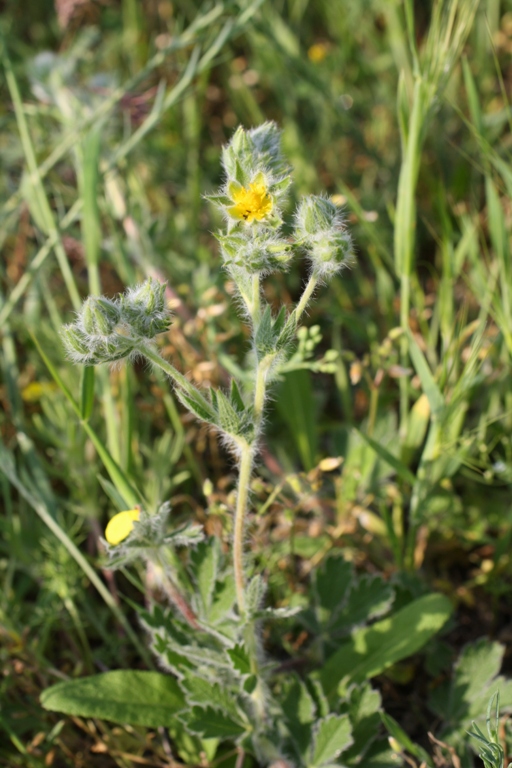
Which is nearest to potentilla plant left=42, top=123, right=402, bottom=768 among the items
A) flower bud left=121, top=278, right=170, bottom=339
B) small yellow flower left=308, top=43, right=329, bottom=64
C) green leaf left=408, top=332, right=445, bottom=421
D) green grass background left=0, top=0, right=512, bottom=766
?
flower bud left=121, top=278, right=170, bottom=339

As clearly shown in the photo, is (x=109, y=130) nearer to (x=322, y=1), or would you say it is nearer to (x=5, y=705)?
(x=322, y=1)

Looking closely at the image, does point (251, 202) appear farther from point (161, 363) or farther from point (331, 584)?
point (331, 584)

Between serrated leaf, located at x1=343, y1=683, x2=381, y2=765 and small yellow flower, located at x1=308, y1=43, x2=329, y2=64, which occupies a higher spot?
small yellow flower, located at x1=308, y1=43, x2=329, y2=64

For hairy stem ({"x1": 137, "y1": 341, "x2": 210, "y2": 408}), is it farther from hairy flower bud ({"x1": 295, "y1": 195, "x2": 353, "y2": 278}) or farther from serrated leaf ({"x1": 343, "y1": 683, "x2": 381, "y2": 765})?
serrated leaf ({"x1": 343, "y1": 683, "x2": 381, "y2": 765})

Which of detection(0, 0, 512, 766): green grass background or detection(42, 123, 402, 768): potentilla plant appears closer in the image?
detection(42, 123, 402, 768): potentilla plant

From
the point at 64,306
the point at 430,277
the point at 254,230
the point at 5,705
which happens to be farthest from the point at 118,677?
the point at 430,277

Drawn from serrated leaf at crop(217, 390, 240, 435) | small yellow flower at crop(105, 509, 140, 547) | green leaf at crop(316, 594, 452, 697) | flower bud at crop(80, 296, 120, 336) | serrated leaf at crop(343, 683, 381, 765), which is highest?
flower bud at crop(80, 296, 120, 336)

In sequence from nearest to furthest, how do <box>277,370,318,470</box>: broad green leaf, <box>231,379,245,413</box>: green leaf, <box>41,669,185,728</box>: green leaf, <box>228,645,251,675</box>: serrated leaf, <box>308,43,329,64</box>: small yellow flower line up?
<box>231,379,245,413</box>: green leaf, <box>228,645,251,675</box>: serrated leaf, <box>41,669,185,728</box>: green leaf, <box>277,370,318,470</box>: broad green leaf, <box>308,43,329,64</box>: small yellow flower
